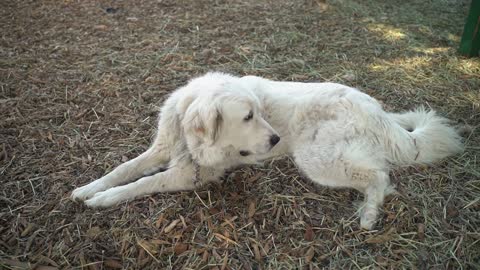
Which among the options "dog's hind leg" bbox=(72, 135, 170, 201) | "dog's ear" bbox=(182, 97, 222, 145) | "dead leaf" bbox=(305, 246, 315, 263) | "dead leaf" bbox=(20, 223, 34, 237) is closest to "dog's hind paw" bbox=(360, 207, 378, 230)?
"dead leaf" bbox=(305, 246, 315, 263)

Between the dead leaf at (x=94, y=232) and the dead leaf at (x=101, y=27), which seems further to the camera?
the dead leaf at (x=101, y=27)

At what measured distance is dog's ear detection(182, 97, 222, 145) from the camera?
2.68m

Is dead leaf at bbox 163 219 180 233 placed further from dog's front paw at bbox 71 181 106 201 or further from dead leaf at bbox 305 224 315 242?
dead leaf at bbox 305 224 315 242

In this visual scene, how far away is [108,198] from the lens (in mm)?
2793

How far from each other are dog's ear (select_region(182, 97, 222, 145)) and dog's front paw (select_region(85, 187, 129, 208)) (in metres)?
0.71

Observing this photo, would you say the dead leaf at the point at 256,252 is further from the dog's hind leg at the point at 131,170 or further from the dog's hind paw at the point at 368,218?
the dog's hind leg at the point at 131,170

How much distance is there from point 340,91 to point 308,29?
3019mm

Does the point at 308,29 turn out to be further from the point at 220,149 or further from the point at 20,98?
the point at 20,98

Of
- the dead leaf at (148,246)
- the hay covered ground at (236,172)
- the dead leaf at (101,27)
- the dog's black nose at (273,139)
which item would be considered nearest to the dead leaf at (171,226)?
the hay covered ground at (236,172)

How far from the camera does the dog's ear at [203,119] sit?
8.80ft

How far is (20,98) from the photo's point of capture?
4078 mm

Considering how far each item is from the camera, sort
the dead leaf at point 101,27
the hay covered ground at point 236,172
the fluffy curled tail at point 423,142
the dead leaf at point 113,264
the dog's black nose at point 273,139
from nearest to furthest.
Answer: the dead leaf at point 113,264, the hay covered ground at point 236,172, the dog's black nose at point 273,139, the fluffy curled tail at point 423,142, the dead leaf at point 101,27

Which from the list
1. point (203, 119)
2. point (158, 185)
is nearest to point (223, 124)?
point (203, 119)

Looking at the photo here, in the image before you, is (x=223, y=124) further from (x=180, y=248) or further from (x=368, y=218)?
(x=368, y=218)
